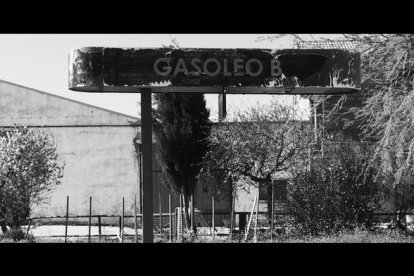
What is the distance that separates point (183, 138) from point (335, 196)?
394 inches

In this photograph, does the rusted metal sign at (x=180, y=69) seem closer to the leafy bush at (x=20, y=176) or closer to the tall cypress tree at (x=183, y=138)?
the leafy bush at (x=20, y=176)

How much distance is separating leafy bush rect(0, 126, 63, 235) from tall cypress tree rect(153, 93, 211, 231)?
5.66m

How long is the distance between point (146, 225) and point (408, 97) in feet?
19.8

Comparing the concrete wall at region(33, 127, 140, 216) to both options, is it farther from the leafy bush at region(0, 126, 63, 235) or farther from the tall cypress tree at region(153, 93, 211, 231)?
the leafy bush at region(0, 126, 63, 235)

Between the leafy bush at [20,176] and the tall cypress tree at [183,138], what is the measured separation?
5663mm

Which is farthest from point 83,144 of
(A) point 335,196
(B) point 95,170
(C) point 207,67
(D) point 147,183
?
(C) point 207,67

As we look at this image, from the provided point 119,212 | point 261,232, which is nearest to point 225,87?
point 261,232

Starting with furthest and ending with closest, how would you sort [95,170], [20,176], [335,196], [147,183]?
[95,170] < [20,176] < [335,196] < [147,183]

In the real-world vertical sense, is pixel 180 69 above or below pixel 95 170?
above

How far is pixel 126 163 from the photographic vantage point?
30.9m

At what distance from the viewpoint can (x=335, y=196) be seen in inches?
666

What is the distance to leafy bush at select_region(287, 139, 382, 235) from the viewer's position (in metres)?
16.8

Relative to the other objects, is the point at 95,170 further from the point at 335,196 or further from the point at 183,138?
the point at 335,196

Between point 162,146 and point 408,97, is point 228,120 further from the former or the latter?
point 408,97
